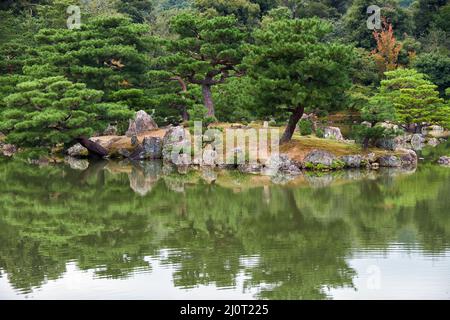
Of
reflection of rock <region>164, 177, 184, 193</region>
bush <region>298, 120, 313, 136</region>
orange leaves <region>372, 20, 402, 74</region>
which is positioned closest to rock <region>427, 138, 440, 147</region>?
orange leaves <region>372, 20, 402, 74</region>

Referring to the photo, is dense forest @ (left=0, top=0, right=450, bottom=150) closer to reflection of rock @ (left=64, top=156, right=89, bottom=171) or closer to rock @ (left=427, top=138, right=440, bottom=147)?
reflection of rock @ (left=64, top=156, right=89, bottom=171)

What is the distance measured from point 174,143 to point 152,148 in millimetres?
1226

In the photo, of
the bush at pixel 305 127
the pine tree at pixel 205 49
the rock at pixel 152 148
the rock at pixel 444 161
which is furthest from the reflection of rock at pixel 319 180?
the pine tree at pixel 205 49

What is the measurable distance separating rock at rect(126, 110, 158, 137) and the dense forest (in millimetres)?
432

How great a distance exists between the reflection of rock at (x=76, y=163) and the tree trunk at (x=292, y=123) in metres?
6.02

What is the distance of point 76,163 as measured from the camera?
72.2ft

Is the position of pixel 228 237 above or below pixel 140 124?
below

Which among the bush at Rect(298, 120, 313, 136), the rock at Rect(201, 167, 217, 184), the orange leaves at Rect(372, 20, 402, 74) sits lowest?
the rock at Rect(201, 167, 217, 184)

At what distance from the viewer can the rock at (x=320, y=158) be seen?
18969 mm

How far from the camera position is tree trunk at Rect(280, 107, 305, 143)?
1947 centimetres

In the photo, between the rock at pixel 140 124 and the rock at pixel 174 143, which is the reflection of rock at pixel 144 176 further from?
the rock at pixel 140 124

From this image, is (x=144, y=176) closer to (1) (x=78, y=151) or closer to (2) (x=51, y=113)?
(2) (x=51, y=113)

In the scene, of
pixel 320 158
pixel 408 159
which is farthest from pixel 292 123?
pixel 408 159
